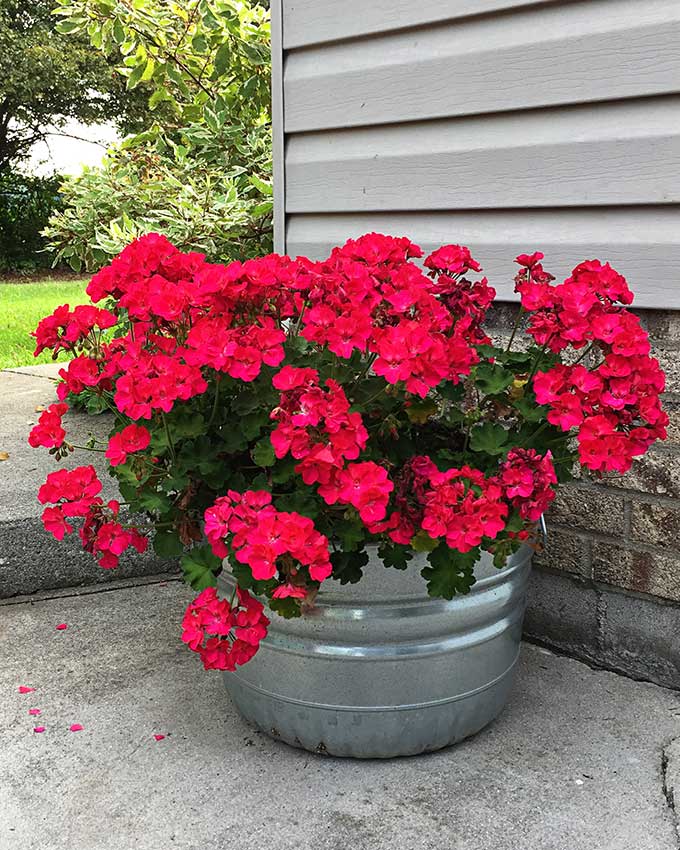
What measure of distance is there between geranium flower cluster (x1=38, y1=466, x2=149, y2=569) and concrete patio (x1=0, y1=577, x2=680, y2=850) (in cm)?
47

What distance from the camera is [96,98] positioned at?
1543 centimetres

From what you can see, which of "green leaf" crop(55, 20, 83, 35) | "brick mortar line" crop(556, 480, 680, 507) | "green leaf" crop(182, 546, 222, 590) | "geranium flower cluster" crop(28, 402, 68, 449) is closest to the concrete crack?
"brick mortar line" crop(556, 480, 680, 507)

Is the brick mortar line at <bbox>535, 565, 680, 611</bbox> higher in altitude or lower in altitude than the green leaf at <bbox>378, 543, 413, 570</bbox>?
lower

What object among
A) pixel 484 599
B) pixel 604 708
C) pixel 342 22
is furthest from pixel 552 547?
pixel 342 22

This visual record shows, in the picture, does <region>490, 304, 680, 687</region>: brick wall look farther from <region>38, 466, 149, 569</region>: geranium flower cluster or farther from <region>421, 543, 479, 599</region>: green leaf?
<region>38, 466, 149, 569</region>: geranium flower cluster

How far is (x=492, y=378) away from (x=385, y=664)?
56 centimetres

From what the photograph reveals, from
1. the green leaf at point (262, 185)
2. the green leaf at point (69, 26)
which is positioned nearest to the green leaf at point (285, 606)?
the green leaf at point (262, 185)

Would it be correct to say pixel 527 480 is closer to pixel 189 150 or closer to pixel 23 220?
pixel 189 150

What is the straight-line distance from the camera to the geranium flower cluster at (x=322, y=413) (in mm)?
1485

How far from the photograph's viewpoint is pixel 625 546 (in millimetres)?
2148

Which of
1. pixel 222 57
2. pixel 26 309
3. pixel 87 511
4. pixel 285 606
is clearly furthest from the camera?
pixel 26 309

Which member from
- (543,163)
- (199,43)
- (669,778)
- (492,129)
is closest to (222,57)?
(199,43)

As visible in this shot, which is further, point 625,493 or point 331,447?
point 625,493

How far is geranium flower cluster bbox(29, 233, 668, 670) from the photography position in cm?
149
